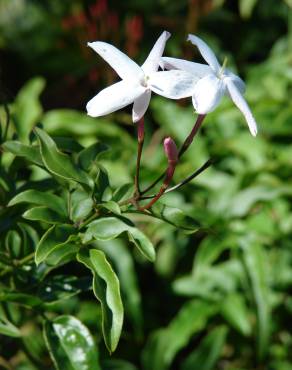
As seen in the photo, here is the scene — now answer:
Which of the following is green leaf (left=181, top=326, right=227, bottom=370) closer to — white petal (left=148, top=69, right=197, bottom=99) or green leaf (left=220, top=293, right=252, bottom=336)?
green leaf (left=220, top=293, right=252, bottom=336)

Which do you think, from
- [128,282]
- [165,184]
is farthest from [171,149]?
[128,282]

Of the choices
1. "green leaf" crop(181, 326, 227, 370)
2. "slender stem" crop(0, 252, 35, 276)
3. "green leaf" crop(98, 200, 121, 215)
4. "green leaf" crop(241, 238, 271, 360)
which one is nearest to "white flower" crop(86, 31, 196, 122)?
"green leaf" crop(98, 200, 121, 215)

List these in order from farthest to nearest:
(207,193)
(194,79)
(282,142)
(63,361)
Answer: (282,142) → (207,193) → (63,361) → (194,79)

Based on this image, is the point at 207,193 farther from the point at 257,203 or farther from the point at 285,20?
the point at 285,20

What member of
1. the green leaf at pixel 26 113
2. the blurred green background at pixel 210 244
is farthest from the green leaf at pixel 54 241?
the green leaf at pixel 26 113

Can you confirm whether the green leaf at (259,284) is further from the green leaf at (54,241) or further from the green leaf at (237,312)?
the green leaf at (54,241)

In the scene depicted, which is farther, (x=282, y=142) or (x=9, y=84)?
(x=9, y=84)

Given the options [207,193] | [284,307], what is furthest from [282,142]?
[284,307]
